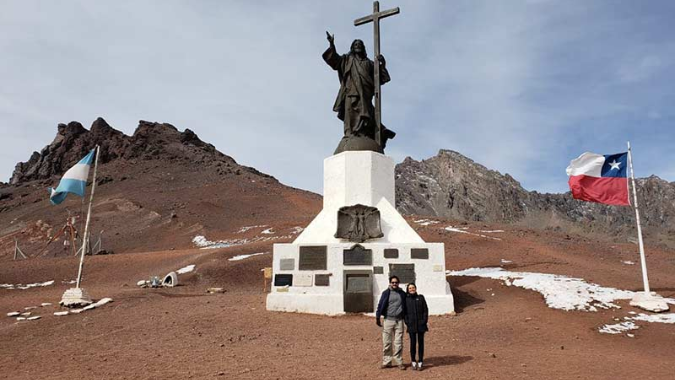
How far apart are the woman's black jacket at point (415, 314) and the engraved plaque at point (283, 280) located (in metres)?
5.59

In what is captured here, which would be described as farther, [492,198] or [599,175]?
[492,198]

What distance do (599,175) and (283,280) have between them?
27.7 feet

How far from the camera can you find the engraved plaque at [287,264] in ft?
42.9

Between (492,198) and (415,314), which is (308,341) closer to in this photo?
(415,314)

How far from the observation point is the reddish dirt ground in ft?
24.8

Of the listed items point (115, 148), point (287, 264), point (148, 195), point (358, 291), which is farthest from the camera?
point (115, 148)

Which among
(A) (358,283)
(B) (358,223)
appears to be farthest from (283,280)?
(B) (358,223)

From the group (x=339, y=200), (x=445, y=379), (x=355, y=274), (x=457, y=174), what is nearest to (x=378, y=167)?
(x=339, y=200)

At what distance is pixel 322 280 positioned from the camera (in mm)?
12789

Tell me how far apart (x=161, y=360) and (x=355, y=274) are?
569 centimetres

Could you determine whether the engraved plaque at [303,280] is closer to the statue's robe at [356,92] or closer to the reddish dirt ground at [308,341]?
the reddish dirt ground at [308,341]

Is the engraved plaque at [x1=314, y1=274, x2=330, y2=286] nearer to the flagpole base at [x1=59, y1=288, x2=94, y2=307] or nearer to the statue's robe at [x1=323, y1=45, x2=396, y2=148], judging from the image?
the statue's robe at [x1=323, y1=45, x2=396, y2=148]

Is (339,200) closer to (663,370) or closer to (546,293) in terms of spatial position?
(546,293)

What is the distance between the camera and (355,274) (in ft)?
41.8
